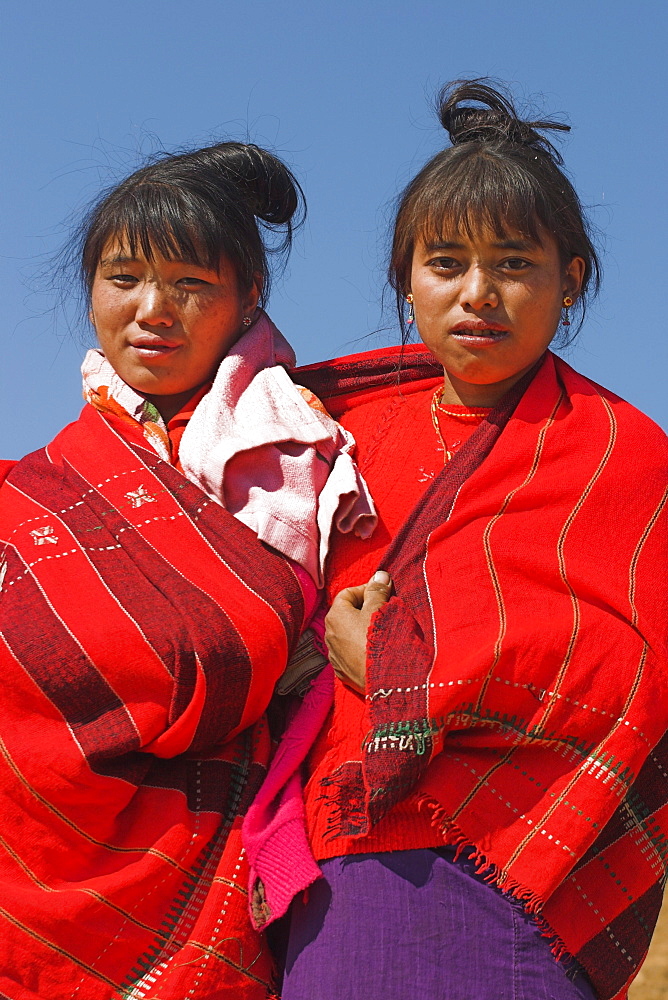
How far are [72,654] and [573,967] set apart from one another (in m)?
1.31

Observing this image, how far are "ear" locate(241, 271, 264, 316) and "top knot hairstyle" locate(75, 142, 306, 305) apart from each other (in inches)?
0.7

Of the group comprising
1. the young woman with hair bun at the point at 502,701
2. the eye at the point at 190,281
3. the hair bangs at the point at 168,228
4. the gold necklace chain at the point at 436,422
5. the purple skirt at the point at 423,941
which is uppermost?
the hair bangs at the point at 168,228

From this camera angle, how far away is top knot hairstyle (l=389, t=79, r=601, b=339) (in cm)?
299

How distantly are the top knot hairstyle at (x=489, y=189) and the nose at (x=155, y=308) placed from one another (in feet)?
2.24

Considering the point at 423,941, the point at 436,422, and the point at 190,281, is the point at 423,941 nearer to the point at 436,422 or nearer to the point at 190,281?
the point at 436,422

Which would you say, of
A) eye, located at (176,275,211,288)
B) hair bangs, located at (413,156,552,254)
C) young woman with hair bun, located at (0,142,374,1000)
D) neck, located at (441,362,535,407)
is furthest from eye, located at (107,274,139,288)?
neck, located at (441,362,535,407)

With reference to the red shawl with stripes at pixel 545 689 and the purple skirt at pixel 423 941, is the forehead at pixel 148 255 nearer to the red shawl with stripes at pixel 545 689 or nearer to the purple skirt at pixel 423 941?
the red shawl with stripes at pixel 545 689

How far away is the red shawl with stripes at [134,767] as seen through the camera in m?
2.63

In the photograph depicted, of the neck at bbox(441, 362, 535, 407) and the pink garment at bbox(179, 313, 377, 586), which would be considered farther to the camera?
the neck at bbox(441, 362, 535, 407)

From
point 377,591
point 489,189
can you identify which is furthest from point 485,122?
point 377,591

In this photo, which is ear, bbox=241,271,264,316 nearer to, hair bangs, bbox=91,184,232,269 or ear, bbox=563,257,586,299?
hair bangs, bbox=91,184,232,269

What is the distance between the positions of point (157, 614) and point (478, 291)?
3.67 feet

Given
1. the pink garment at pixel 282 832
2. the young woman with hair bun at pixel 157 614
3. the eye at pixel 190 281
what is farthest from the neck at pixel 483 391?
the pink garment at pixel 282 832

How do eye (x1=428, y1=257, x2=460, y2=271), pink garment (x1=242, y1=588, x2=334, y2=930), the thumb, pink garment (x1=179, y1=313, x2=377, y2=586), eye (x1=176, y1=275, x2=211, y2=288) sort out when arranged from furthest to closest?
eye (x1=176, y1=275, x2=211, y2=288)
eye (x1=428, y1=257, x2=460, y2=271)
pink garment (x1=179, y1=313, x2=377, y2=586)
the thumb
pink garment (x1=242, y1=588, x2=334, y2=930)
